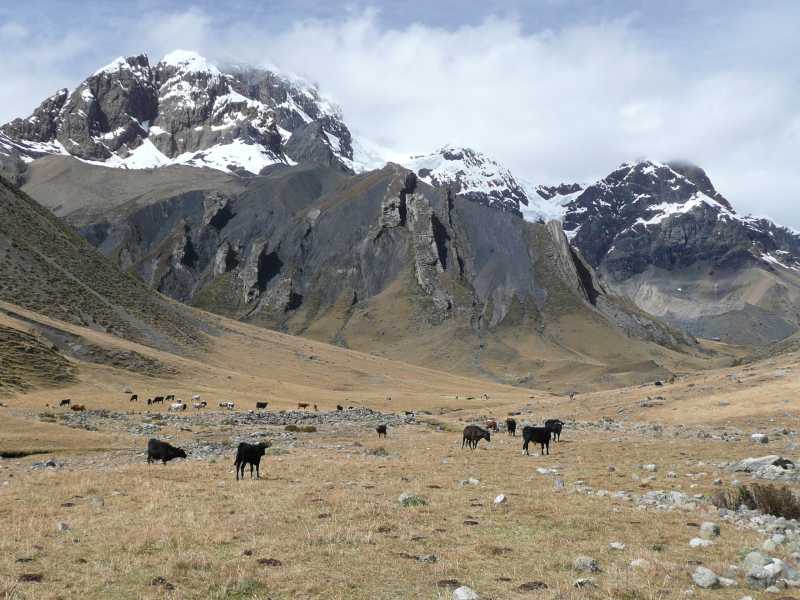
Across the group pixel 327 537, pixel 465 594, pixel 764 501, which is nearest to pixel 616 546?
pixel 465 594

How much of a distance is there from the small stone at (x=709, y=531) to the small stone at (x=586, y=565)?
4.34m

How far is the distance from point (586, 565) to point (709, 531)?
4.82 metres

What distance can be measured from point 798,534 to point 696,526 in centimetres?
241

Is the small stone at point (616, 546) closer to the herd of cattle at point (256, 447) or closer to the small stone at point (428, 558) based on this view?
the small stone at point (428, 558)

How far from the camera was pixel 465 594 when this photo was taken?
1270cm

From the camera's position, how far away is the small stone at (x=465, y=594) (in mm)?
12586

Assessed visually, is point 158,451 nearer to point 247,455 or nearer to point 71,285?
point 247,455

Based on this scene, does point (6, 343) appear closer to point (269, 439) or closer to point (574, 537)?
point (269, 439)

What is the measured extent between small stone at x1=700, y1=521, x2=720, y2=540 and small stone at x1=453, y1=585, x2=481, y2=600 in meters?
7.72

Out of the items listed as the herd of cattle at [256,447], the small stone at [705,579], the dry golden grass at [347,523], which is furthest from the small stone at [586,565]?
the herd of cattle at [256,447]

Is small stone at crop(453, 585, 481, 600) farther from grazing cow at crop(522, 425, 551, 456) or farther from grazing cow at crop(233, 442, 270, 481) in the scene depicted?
grazing cow at crop(522, 425, 551, 456)

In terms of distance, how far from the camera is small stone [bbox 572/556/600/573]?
1458cm

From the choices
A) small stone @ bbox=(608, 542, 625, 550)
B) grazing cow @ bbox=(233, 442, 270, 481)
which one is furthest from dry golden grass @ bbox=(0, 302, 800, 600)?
grazing cow @ bbox=(233, 442, 270, 481)

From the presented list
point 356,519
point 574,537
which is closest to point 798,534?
point 574,537
